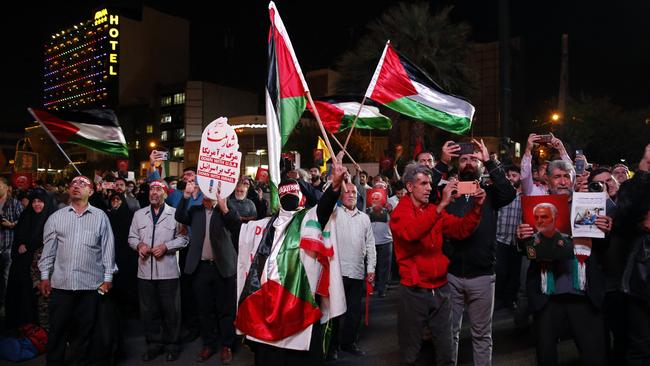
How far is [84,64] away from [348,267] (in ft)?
467

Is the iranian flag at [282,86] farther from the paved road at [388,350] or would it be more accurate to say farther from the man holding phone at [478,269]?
the paved road at [388,350]

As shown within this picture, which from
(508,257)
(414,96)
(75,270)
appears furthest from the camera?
(508,257)

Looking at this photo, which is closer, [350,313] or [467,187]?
[467,187]

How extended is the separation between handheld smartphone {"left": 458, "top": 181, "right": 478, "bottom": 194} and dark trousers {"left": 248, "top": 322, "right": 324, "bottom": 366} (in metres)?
1.61

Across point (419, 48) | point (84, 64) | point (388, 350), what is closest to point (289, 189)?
point (388, 350)

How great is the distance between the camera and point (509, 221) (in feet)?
27.3

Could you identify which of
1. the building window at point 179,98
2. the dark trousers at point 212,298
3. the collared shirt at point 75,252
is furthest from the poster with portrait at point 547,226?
the building window at point 179,98

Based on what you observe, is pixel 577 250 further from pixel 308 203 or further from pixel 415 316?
pixel 308 203

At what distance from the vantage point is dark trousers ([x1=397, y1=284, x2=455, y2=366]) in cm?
474

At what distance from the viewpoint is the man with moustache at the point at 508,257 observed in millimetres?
8250

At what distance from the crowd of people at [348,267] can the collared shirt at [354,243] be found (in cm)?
2

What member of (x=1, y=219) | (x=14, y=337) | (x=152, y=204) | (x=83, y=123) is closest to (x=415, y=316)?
(x=152, y=204)

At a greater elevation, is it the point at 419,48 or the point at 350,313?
the point at 419,48

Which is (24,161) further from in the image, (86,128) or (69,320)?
(69,320)
